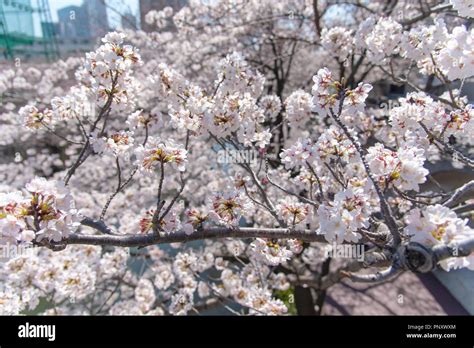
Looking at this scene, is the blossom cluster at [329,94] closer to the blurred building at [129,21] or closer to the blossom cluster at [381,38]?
the blossom cluster at [381,38]

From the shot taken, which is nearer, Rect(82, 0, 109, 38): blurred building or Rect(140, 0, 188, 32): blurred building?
Rect(82, 0, 109, 38): blurred building

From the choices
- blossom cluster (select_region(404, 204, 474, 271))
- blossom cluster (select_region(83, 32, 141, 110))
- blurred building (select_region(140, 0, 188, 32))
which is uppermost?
blurred building (select_region(140, 0, 188, 32))

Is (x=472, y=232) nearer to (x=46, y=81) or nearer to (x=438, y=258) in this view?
(x=438, y=258)

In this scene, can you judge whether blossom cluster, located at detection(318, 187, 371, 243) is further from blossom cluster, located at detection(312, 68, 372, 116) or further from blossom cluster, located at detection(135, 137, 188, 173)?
blossom cluster, located at detection(135, 137, 188, 173)

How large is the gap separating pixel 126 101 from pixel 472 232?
5.27ft

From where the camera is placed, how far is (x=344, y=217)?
3.67 feet

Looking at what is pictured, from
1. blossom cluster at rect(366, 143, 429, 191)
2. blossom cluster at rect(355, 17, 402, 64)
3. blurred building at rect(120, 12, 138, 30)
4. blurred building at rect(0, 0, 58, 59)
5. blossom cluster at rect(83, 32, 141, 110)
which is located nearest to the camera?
blossom cluster at rect(366, 143, 429, 191)

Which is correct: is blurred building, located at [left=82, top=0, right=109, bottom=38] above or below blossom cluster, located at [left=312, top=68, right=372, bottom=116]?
above


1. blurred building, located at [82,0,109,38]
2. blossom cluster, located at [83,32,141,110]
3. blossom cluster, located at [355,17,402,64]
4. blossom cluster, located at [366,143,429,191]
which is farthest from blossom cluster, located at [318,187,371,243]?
blurred building, located at [82,0,109,38]

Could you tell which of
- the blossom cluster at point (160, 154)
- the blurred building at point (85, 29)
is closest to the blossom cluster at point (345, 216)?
the blossom cluster at point (160, 154)

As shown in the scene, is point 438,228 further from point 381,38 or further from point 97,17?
point 97,17

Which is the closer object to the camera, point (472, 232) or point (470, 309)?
point (472, 232)

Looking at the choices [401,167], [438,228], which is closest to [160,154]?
[401,167]
